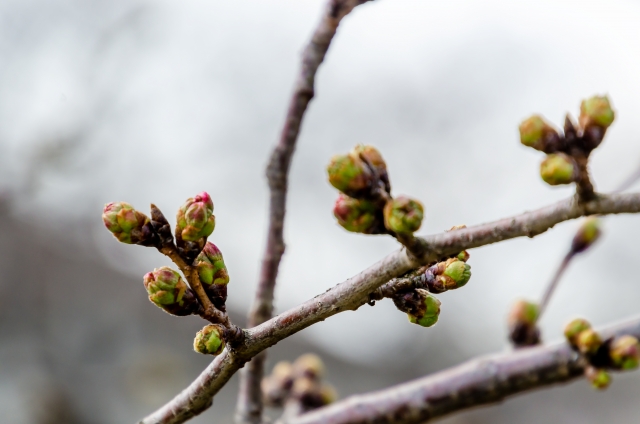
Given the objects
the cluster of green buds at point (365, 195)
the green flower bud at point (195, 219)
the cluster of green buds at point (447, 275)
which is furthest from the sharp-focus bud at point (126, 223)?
the cluster of green buds at point (447, 275)

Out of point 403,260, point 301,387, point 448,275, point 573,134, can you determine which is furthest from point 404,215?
point 301,387

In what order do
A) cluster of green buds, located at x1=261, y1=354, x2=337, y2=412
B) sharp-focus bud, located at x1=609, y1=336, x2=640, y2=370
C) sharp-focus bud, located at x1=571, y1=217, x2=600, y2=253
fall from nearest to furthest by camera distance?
1. sharp-focus bud, located at x1=609, y1=336, x2=640, y2=370
2. sharp-focus bud, located at x1=571, y1=217, x2=600, y2=253
3. cluster of green buds, located at x1=261, y1=354, x2=337, y2=412

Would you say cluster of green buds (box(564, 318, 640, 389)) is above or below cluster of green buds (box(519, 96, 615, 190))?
below

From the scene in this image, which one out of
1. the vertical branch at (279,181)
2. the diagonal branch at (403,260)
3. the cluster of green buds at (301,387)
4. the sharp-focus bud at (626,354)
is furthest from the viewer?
the cluster of green buds at (301,387)

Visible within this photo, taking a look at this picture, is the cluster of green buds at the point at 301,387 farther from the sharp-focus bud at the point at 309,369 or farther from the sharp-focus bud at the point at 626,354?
the sharp-focus bud at the point at 626,354

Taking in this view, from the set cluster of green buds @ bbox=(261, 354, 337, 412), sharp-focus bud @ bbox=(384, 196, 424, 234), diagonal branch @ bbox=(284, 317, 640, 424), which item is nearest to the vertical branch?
diagonal branch @ bbox=(284, 317, 640, 424)

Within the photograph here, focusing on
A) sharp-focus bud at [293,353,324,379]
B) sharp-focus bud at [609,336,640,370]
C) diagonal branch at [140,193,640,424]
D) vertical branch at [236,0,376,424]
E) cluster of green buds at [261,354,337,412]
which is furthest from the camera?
sharp-focus bud at [293,353,324,379]

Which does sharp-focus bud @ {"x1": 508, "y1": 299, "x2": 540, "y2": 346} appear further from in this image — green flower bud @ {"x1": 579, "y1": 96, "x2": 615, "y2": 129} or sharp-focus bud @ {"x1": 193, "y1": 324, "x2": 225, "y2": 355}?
sharp-focus bud @ {"x1": 193, "y1": 324, "x2": 225, "y2": 355}
